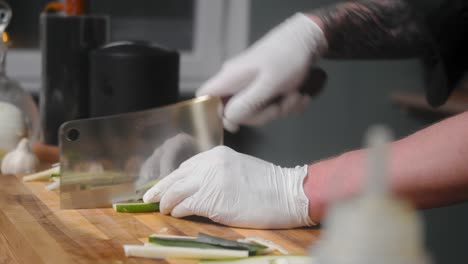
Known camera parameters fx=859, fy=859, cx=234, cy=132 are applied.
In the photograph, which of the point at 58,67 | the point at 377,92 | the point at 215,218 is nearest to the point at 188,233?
the point at 215,218

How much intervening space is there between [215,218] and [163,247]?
0.60 feet

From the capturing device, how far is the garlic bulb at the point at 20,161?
1.66 m

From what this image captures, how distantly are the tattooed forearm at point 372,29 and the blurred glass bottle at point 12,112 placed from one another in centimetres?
68

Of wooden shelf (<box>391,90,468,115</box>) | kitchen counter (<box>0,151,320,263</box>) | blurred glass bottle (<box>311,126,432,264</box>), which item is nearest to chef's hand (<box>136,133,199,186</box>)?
kitchen counter (<box>0,151,320,263</box>)

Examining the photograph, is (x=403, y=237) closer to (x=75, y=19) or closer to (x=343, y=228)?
(x=343, y=228)

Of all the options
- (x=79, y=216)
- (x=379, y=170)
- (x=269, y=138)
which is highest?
(x=379, y=170)

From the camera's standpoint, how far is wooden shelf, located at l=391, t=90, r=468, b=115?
2312 mm

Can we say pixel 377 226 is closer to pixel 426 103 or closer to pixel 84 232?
pixel 84 232

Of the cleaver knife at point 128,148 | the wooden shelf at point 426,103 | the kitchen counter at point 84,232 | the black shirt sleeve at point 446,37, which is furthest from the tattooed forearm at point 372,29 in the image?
the wooden shelf at point 426,103

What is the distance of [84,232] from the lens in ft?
4.00

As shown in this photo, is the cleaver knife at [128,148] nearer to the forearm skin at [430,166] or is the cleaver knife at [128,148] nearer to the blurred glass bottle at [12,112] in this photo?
the forearm skin at [430,166]

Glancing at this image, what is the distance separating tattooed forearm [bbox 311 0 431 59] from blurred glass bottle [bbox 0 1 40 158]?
68cm

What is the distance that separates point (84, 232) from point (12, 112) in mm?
600

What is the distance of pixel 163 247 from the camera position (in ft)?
3.59
